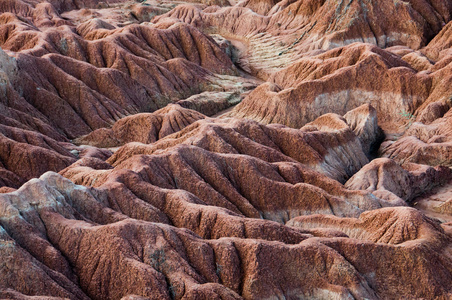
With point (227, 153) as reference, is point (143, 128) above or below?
below

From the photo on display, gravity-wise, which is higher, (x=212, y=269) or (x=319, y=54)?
(x=212, y=269)

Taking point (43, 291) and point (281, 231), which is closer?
point (43, 291)

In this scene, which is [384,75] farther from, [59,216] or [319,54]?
[59,216]

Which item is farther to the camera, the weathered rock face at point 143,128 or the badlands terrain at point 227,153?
the weathered rock face at point 143,128

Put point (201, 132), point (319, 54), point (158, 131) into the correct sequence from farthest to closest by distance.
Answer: point (319, 54)
point (158, 131)
point (201, 132)

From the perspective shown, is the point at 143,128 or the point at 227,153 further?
the point at 143,128

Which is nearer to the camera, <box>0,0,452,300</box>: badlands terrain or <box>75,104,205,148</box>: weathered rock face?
<box>0,0,452,300</box>: badlands terrain

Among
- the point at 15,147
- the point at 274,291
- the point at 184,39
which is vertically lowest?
the point at 184,39

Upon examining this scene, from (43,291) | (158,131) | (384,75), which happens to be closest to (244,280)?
(43,291)
